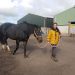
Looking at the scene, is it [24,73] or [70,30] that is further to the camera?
[70,30]

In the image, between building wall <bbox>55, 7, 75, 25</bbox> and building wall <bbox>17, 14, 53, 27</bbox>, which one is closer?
building wall <bbox>55, 7, 75, 25</bbox>

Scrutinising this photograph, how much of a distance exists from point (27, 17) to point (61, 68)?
5017 cm

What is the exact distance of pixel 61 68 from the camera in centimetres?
841

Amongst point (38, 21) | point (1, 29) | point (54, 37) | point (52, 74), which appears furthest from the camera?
point (38, 21)

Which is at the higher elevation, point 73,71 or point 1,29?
point 1,29

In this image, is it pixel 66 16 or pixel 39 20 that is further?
pixel 39 20

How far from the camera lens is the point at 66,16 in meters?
48.5

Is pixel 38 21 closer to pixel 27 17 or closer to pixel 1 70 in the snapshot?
pixel 27 17

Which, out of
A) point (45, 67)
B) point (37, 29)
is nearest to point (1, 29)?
point (37, 29)

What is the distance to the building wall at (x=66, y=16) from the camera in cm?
4673

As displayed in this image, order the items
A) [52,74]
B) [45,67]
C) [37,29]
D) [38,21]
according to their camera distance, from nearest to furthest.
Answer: [52,74] < [45,67] < [37,29] < [38,21]

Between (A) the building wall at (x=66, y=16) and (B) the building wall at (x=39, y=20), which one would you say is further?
(B) the building wall at (x=39, y=20)

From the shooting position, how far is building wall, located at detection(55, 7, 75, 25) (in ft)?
153

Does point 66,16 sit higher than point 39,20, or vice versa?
point 66,16
